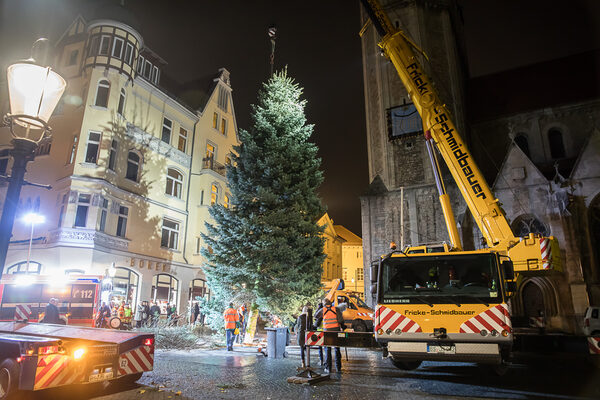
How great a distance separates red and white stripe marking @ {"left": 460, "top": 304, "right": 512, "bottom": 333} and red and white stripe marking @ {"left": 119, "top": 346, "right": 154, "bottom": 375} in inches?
232

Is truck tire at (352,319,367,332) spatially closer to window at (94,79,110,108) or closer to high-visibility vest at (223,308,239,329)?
high-visibility vest at (223,308,239,329)

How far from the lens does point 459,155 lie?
41.5 feet

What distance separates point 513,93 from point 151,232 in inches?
1046

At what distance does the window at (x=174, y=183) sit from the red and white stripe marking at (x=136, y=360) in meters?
19.4

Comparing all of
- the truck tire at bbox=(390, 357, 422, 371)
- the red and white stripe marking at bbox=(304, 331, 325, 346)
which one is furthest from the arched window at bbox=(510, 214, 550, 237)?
the red and white stripe marking at bbox=(304, 331, 325, 346)

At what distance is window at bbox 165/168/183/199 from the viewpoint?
2556cm

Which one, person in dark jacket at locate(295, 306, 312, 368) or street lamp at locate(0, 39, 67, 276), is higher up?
street lamp at locate(0, 39, 67, 276)

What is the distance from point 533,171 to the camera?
20.1 metres

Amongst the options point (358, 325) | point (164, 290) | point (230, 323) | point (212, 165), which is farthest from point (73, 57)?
point (358, 325)

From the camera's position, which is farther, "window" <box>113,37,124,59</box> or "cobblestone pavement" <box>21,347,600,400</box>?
"window" <box>113,37,124,59</box>

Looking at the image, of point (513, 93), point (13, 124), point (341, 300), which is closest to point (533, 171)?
point (513, 93)

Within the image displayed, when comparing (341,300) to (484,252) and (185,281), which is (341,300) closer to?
(484,252)

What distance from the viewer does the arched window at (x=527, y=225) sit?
764 inches

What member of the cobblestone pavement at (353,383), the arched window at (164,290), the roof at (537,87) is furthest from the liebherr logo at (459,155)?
the arched window at (164,290)
